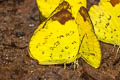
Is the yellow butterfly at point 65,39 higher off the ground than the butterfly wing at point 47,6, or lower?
Answer: lower

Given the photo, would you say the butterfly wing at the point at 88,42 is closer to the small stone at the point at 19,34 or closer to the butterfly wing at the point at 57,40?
the butterfly wing at the point at 57,40

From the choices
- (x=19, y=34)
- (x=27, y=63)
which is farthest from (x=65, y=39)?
(x=19, y=34)

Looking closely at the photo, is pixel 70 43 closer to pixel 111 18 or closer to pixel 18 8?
pixel 111 18

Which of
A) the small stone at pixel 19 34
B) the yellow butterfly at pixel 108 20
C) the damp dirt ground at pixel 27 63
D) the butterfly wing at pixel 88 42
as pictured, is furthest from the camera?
the small stone at pixel 19 34

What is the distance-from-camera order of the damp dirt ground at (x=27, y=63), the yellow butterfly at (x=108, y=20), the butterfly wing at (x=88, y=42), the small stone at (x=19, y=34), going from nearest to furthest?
1. the butterfly wing at (x=88, y=42)
2. the damp dirt ground at (x=27, y=63)
3. the yellow butterfly at (x=108, y=20)
4. the small stone at (x=19, y=34)

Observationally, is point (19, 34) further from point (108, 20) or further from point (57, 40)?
point (108, 20)

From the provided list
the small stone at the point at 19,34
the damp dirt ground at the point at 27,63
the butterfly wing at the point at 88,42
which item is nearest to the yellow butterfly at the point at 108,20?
the damp dirt ground at the point at 27,63
